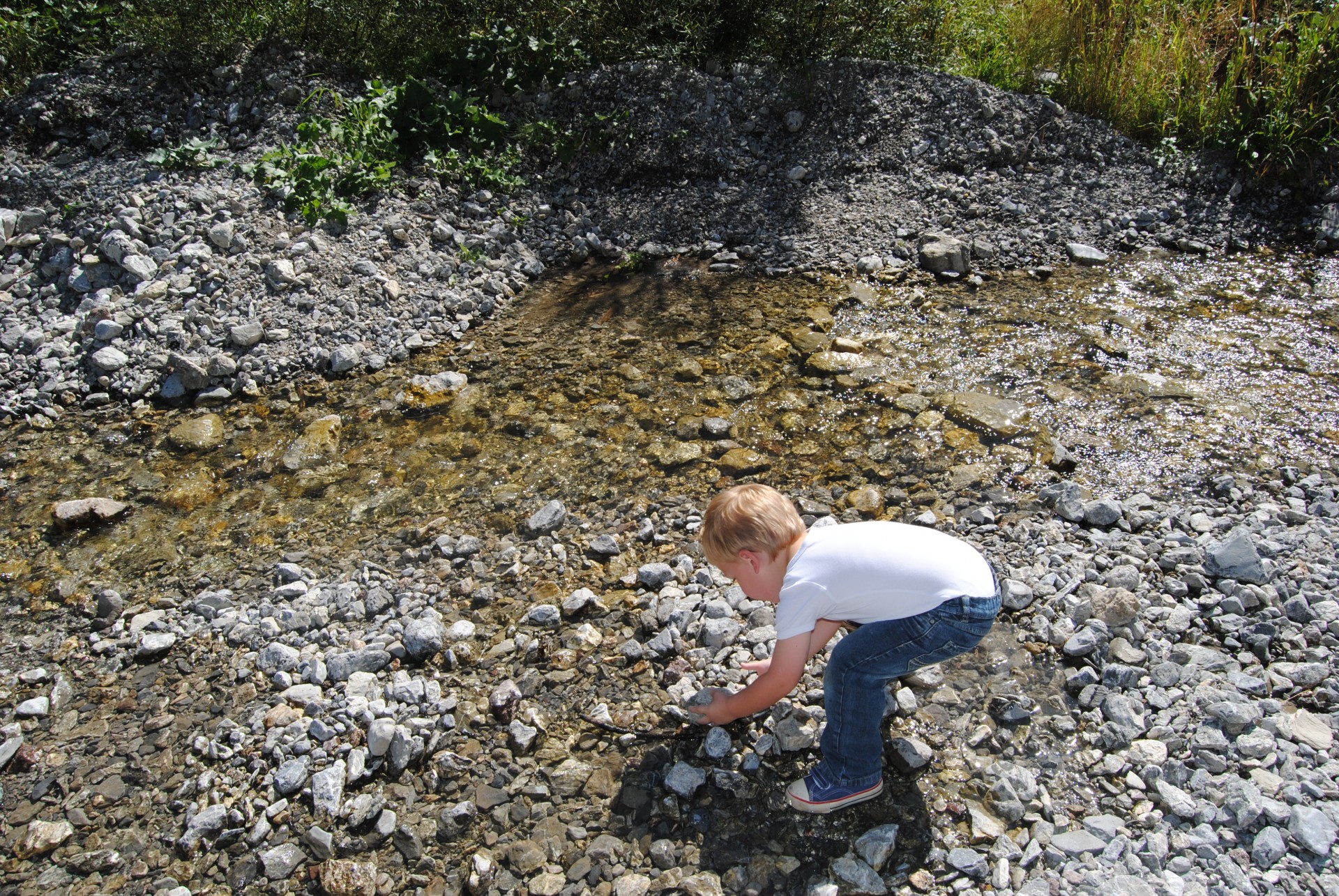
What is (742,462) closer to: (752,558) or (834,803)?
(752,558)

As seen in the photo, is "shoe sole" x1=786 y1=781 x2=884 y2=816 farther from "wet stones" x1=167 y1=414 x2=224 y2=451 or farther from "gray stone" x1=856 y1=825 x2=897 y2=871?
"wet stones" x1=167 y1=414 x2=224 y2=451

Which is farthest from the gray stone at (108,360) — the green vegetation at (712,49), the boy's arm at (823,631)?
the boy's arm at (823,631)

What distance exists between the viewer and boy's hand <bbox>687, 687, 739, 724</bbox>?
2.60 meters

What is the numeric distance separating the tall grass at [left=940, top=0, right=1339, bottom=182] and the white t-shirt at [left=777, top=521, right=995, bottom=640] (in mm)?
5657

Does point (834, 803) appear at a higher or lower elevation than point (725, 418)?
lower

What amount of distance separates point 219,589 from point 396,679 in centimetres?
111

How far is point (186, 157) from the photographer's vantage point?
5.66 m

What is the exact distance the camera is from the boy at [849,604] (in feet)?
7.62

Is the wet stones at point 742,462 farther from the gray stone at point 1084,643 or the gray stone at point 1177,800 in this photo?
the gray stone at point 1177,800

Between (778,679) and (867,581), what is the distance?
1.25 feet

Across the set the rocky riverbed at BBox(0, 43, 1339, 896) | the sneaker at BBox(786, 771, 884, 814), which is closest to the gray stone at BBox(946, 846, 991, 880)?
the rocky riverbed at BBox(0, 43, 1339, 896)

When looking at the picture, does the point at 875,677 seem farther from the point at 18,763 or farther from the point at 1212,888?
the point at 18,763

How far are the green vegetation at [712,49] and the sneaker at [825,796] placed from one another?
16.7ft

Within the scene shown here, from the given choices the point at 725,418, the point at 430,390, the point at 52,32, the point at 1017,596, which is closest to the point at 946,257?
the point at 725,418
